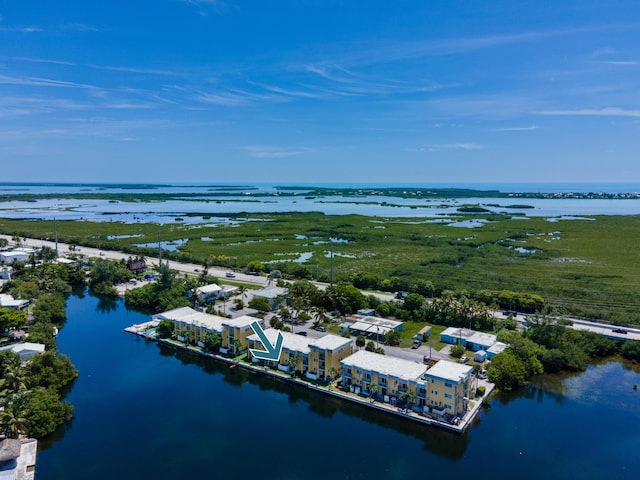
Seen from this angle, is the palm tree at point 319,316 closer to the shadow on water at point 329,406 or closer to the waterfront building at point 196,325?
the waterfront building at point 196,325

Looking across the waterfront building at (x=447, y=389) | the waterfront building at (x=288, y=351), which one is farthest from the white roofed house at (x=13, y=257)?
the waterfront building at (x=447, y=389)

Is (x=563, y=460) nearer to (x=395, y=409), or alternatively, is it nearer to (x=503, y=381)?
(x=503, y=381)

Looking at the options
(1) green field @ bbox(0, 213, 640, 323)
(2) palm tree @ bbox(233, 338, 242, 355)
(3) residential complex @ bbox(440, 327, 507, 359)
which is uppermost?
(1) green field @ bbox(0, 213, 640, 323)

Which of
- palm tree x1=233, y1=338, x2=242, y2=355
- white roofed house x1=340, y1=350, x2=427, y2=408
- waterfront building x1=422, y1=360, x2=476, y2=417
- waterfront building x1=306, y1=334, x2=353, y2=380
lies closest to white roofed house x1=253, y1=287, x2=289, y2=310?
palm tree x1=233, y1=338, x2=242, y2=355

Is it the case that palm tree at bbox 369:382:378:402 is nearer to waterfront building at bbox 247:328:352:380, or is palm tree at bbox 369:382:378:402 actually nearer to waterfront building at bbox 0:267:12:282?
waterfront building at bbox 247:328:352:380

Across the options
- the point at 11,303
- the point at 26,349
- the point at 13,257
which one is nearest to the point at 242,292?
the point at 11,303

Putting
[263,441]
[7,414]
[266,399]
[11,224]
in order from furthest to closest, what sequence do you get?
1. [11,224]
2. [266,399]
3. [263,441]
4. [7,414]

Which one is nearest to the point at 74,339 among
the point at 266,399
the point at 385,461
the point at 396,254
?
the point at 266,399
